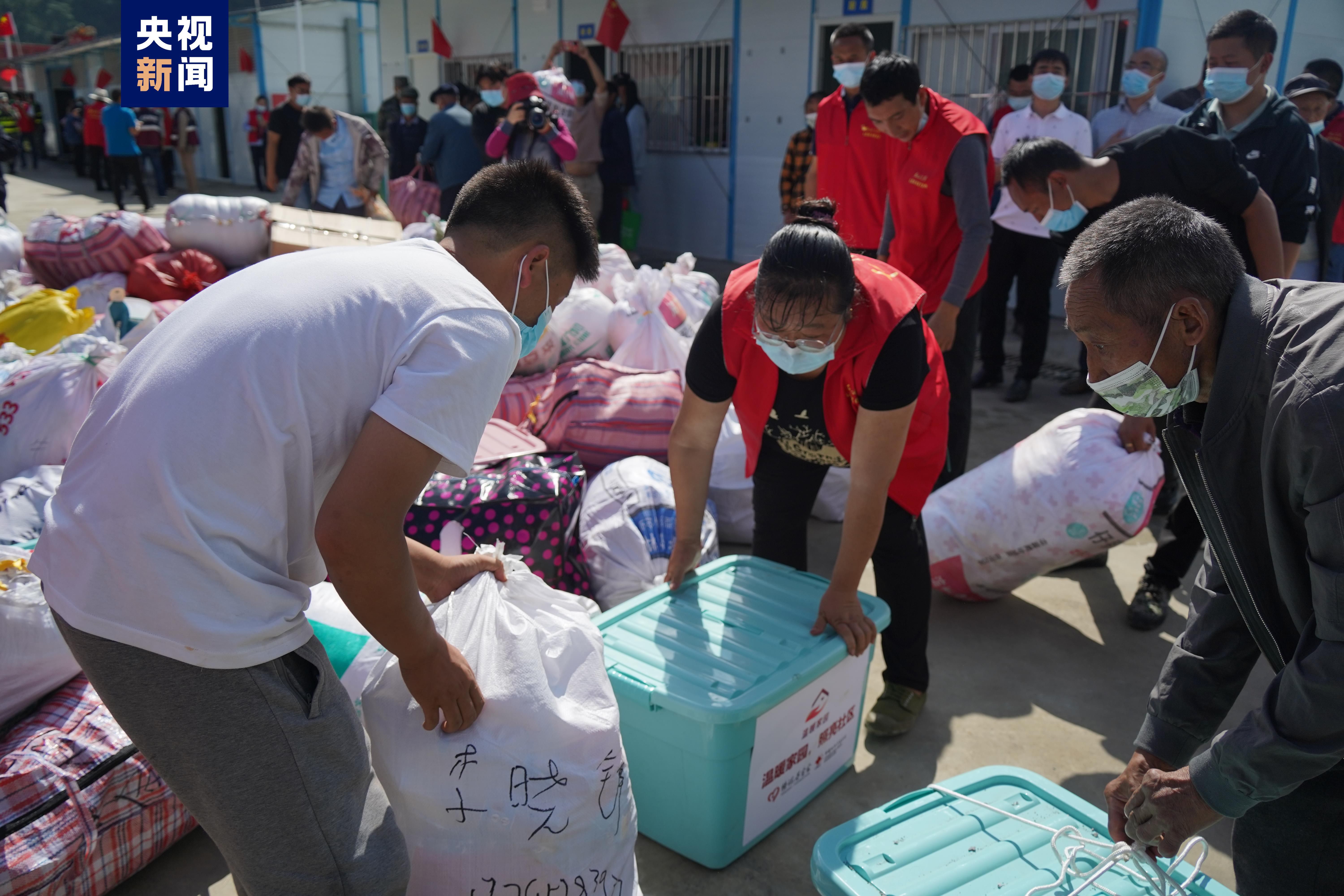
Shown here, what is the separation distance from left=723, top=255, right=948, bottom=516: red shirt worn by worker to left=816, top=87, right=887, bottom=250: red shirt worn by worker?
1.41 meters

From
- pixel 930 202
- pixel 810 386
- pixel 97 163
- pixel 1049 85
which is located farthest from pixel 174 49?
pixel 97 163

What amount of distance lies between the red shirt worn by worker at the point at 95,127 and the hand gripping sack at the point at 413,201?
29.0 feet

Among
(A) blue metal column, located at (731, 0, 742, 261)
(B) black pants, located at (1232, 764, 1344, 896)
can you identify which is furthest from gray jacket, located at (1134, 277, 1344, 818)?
(A) blue metal column, located at (731, 0, 742, 261)

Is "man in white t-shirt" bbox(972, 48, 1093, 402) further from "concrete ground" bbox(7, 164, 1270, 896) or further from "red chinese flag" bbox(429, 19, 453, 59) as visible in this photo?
"red chinese flag" bbox(429, 19, 453, 59)

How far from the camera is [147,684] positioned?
3.83 ft

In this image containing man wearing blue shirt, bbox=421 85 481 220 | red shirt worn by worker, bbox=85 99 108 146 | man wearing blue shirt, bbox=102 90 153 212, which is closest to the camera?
man wearing blue shirt, bbox=421 85 481 220

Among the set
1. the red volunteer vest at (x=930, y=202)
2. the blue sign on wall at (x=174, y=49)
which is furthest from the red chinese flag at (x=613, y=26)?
the red volunteer vest at (x=930, y=202)

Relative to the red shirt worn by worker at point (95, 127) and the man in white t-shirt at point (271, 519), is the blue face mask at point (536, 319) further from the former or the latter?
the red shirt worn by worker at point (95, 127)

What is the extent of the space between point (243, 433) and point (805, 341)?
1.16 metres

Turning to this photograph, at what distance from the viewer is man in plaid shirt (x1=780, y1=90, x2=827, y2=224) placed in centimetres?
646

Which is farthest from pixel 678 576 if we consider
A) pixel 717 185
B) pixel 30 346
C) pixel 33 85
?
pixel 33 85

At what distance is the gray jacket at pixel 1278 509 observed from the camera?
108 cm

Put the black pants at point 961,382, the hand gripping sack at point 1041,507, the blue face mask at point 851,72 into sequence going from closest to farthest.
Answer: the hand gripping sack at point 1041,507, the black pants at point 961,382, the blue face mask at point 851,72

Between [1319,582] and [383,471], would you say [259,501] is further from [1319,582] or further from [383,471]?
[1319,582]
